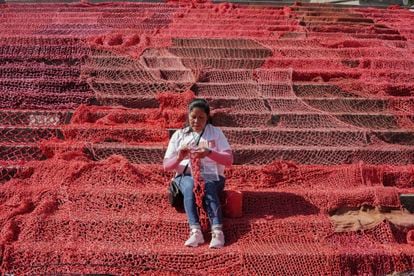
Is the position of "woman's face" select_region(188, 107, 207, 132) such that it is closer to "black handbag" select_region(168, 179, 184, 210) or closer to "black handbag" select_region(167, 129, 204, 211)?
"black handbag" select_region(167, 129, 204, 211)

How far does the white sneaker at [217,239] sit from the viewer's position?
3008 mm

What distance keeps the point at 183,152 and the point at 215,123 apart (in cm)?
130

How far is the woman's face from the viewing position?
3.37 metres

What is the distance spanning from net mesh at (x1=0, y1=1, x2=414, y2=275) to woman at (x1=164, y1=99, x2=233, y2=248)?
0.10m

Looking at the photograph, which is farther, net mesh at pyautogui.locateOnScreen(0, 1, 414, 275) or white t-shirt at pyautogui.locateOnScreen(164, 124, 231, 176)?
white t-shirt at pyautogui.locateOnScreen(164, 124, 231, 176)

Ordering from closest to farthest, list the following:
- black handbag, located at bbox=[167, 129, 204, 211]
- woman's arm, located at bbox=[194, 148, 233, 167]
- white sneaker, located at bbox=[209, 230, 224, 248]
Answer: white sneaker, located at bbox=[209, 230, 224, 248] → woman's arm, located at bbox=[194, 148, 233, 167] → black handbag, located at bbox=[167, 129, 204, 211]

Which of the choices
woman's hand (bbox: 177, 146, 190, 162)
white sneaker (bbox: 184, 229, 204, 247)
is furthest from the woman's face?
white sneaker (bbox: 184, 229, 204, 247)

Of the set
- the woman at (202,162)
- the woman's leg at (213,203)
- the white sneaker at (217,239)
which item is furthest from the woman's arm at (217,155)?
the white sneaker at (217,239)

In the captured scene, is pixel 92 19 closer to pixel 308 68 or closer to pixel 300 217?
pixel 308 68

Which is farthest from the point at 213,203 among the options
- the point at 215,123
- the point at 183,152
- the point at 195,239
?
the point at 215,123

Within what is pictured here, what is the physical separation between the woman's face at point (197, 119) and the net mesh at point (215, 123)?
1.45 feet

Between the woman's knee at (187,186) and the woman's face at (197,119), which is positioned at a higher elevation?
the woman's face at (197,119)

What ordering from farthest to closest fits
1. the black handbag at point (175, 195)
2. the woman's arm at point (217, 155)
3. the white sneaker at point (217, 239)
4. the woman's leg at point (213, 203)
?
the black handbag at point (175, 195)
the woman's arm at point (217, 155)
the woman's leg at point (213, 203)
the white sneaker at point (217, 239)

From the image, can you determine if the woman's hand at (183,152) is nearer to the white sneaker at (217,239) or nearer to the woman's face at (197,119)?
the woman's face at (197,119)
